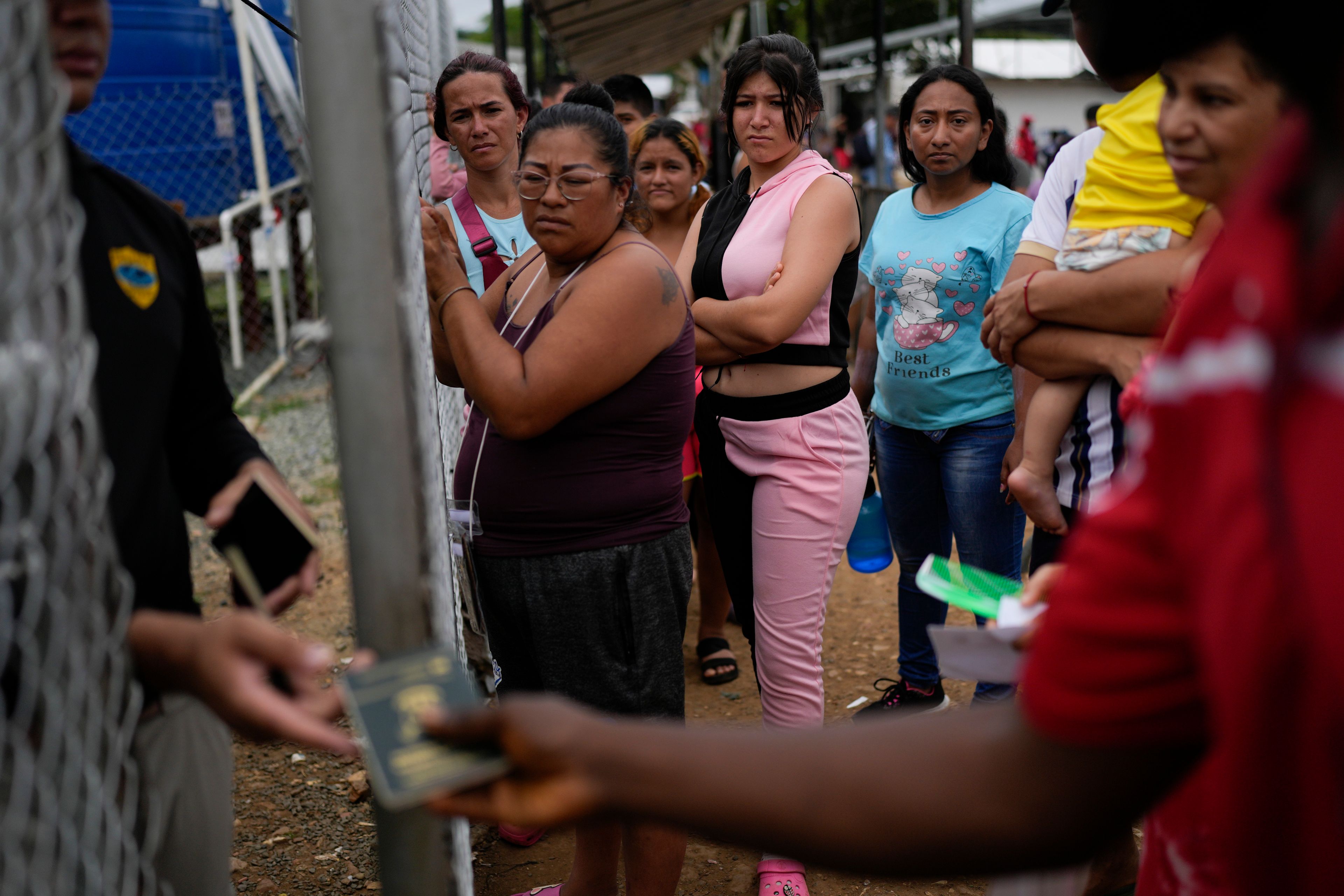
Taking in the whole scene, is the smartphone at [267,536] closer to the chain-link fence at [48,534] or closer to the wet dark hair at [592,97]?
the chain-link fence at [48,534]

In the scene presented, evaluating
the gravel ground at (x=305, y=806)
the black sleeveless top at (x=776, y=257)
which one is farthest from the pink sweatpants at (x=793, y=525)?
A: the gravel ground at (x=305, y=806)

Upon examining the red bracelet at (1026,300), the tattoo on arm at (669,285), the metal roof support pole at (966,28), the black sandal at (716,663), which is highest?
the metal roof support pole at (966,28)

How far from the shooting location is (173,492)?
5.29ft

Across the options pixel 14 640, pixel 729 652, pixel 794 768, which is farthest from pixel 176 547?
pixel 729 652

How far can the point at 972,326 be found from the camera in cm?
341

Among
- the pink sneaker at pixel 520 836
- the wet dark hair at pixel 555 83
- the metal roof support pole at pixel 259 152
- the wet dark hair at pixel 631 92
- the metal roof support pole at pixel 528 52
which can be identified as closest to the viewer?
the pink sneaker at pixel 520 836

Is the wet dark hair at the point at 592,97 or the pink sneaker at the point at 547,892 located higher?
the wet dark hair at the point at 592,97

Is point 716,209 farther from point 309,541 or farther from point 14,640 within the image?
point 14,640

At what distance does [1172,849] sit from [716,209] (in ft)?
8.69

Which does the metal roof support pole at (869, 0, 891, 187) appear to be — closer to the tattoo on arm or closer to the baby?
the baby

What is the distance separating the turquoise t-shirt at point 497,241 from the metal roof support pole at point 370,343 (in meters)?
2.12

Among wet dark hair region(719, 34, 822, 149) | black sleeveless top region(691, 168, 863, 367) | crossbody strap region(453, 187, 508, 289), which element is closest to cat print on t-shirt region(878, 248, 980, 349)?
black sleeveless top region(691, 168, 863, 367)

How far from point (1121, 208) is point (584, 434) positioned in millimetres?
1308

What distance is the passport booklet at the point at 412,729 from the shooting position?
1.00 meters
